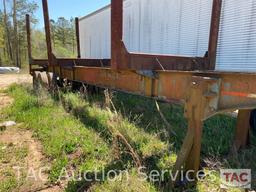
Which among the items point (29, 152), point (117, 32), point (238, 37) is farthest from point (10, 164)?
point (238, 37)

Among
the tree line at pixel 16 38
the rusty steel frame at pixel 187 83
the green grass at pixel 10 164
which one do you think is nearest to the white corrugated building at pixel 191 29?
Answer: the rusty steel frame at pixel 187 83

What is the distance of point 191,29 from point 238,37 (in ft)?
5.08

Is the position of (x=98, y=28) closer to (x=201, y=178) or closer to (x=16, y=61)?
(x=201, y=178)

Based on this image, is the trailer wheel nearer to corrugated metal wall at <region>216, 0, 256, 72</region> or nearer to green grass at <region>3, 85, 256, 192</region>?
green grass at <region>3, 85, 256, 192</region>

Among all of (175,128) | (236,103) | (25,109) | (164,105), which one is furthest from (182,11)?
(236,103)

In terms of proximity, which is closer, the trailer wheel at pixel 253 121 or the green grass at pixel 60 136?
Answer: the green grass at pixel 60 136

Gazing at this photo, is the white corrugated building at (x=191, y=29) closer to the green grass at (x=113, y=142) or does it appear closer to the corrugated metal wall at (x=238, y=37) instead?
the corrugated metal wall at (x=238, y=37)

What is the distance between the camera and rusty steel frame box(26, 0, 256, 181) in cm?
198

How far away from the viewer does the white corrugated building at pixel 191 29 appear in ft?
18.4

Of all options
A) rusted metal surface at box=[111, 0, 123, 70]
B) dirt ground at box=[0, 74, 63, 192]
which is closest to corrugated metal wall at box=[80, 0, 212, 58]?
rusted metal surface at box=[111, 0, 123, 70]

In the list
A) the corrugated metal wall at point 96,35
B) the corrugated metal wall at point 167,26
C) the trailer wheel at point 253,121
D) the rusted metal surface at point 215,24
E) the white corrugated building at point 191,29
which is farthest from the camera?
the corrugated metal wall at point 96,35

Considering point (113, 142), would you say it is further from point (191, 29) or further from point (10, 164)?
point (191, 29)

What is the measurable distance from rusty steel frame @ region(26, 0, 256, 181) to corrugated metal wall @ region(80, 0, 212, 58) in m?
3.13

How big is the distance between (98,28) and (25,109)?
8.75 m
